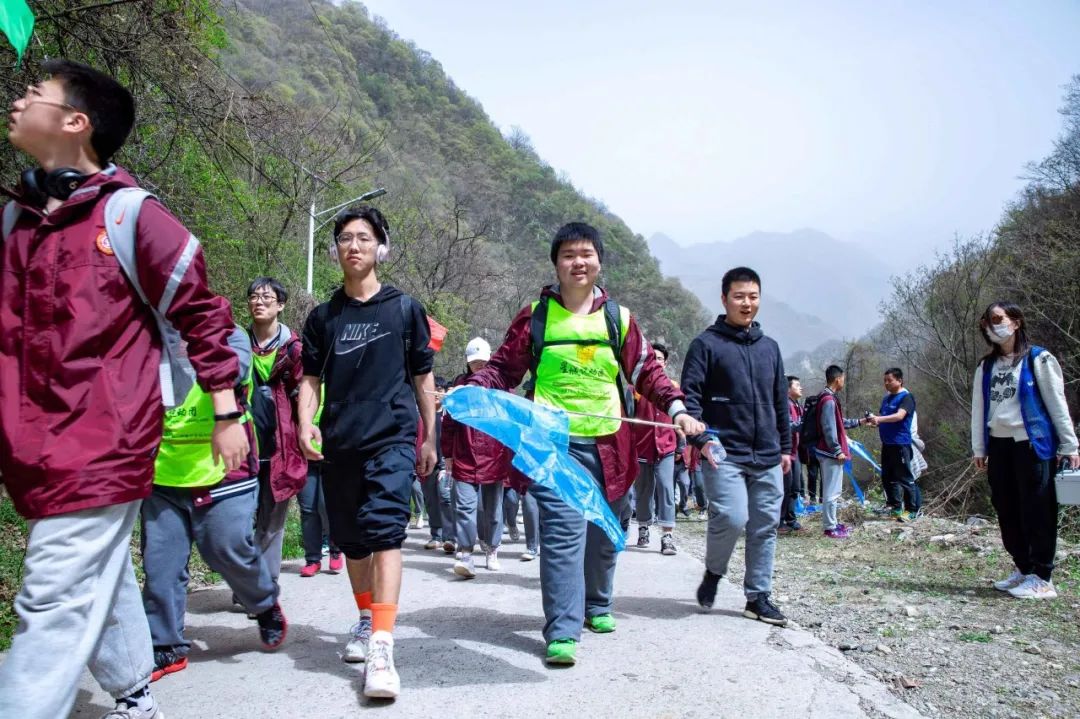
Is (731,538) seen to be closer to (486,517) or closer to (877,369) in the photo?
(486,517)

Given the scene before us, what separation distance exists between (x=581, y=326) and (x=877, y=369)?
123 ft

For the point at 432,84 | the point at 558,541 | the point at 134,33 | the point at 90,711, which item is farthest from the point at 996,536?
the point at 432,84

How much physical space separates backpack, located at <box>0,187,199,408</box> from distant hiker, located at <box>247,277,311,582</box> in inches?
87.3

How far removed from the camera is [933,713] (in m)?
3.14

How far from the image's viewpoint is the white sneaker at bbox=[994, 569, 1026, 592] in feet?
17.9

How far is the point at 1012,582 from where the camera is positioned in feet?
18.0

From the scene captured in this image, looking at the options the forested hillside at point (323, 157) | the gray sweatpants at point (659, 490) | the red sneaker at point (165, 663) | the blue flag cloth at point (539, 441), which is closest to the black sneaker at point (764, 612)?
the blue flag cloth at point (539, 441)

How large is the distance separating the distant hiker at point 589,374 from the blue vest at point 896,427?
787 centimetres

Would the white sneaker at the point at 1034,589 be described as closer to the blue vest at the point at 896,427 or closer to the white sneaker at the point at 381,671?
the white sneaker at the point at 381,671

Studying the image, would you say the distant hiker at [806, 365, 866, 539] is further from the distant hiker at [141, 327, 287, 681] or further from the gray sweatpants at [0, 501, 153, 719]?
the gray sweatpants at [0, 501, 153, 719]


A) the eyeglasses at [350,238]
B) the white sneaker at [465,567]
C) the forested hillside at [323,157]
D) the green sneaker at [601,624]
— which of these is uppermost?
the forested hillside at [323,157]

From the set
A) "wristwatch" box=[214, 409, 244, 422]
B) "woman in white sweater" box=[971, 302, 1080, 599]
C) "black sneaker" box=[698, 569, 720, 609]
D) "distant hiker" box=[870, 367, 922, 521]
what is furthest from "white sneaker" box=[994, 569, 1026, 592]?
"wristwatch" box=[214, 409, 244, 422]

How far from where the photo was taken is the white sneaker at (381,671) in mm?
3027

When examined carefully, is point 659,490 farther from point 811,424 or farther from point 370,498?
point 370,498
